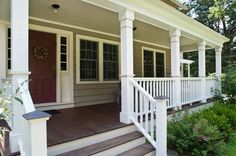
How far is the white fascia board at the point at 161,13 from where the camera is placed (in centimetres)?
464

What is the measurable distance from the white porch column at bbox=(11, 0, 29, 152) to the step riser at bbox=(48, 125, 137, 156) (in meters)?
0.55

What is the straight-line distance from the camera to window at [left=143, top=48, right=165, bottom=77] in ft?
32.7

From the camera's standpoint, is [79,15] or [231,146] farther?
[79,15]

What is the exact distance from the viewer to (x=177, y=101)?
6414 millimetres

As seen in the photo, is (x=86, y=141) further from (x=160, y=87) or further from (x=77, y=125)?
(x=160, y=87)

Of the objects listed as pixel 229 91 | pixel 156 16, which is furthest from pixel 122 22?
pixel 229 91

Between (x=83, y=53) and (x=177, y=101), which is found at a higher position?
(x=83, y=53)

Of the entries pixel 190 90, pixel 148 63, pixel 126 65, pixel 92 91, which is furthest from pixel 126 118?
pixel 148 63

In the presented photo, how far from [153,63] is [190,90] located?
335 cm

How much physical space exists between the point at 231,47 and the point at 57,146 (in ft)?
72.0

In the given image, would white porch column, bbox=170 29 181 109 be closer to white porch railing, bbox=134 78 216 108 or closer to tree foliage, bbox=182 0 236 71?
white porch railing, bbox=134 78 216 108

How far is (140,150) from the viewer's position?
13.1ft

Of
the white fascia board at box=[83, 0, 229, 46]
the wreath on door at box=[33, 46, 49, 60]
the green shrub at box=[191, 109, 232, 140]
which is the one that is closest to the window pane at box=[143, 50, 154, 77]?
the white fascia board at box=[83, 0, 229, 46]

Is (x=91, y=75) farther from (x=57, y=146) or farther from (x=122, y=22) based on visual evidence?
(x=57, y=146)
